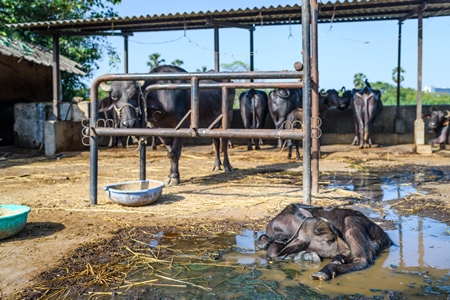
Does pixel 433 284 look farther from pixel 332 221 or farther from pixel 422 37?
pixel 422 37

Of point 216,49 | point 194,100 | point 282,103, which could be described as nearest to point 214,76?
point 194,100

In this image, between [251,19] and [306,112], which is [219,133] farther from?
[251,19]

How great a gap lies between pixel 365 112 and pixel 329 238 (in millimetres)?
10632

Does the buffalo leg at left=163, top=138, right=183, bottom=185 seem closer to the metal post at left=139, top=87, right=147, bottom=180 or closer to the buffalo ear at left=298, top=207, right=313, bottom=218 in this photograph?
the metal post at left=139, top=87, right=147, bottom=180

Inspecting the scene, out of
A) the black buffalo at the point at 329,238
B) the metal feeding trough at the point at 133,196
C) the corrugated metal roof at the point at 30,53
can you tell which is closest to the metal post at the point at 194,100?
the metal feeding trough at the point at 133,196

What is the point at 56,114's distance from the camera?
43.3 ft

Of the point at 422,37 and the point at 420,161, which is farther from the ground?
the point at 422,37

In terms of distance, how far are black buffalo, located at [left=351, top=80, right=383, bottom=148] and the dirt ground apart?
1979mm

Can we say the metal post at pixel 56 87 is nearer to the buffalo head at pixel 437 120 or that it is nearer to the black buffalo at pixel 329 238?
the buffalo head at pixel 437 120

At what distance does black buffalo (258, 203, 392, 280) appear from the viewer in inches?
134

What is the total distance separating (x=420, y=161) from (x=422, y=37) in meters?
3.67

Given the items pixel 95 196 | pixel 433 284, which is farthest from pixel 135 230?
pixel 433 284

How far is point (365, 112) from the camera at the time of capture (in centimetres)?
1348

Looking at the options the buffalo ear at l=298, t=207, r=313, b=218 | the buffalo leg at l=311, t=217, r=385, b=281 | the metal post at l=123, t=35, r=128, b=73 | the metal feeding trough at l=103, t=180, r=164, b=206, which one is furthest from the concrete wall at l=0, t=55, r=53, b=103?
the buffalo leg at l=311, t=217, r=385, b=281
